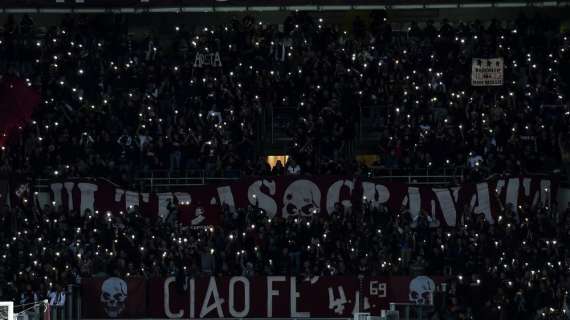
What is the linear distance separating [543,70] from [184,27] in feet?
37.3

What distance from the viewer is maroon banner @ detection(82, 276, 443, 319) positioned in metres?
40.0

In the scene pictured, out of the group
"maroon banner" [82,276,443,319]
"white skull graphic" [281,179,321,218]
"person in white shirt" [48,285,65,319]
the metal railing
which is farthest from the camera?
the metal railing

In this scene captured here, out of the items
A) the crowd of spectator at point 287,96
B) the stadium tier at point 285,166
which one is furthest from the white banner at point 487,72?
the crowd of spectator at point 287,96

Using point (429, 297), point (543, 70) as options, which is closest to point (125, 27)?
point (543, 70)

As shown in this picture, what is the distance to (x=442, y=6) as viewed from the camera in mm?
52344

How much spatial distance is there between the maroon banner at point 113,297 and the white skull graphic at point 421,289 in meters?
6.56

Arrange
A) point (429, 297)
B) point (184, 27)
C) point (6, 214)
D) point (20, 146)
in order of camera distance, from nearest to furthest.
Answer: point (429, 297) → point (6, 214) → point (20, 146) → point (184, 27)

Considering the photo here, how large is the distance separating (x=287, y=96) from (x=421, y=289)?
954 cm

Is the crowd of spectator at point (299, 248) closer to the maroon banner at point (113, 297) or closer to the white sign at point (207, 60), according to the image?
the maroon banner at point (113, 297)

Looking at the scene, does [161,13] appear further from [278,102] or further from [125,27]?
[278,102]

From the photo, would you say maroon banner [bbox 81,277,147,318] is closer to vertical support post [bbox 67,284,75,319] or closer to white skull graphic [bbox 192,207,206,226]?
vertical support post [bbox 67,284,75,319]

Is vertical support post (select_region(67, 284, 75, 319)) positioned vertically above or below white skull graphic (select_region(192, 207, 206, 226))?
below

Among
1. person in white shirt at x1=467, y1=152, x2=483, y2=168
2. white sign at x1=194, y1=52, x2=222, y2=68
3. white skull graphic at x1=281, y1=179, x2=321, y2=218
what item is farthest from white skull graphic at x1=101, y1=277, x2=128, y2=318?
person in white shirt at x1=467, y1=152, x2=483, y2=168

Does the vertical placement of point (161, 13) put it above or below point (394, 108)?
above
